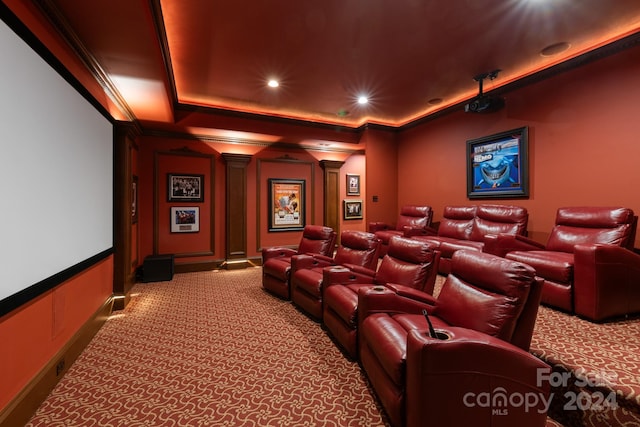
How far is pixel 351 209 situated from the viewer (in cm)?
706

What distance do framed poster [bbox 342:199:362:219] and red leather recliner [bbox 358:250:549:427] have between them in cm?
482

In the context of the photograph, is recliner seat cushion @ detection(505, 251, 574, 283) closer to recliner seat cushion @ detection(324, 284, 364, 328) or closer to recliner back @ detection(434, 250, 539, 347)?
recliner back @ detection(434, 250, 539, 347)

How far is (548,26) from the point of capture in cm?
323

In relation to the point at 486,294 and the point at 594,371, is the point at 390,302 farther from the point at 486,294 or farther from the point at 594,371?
the point at 594,371

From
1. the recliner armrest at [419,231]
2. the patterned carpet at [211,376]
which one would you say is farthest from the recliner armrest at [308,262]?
the recliner armrest at [419,231]

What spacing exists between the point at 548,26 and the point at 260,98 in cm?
417

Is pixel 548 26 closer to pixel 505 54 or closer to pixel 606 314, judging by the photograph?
pixel 505 54

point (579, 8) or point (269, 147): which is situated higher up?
point (579, 8)

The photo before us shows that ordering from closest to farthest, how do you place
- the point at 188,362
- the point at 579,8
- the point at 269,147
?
the point at 188,362, the point at 579,8, the point at 269,147

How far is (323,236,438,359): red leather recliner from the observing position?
2453 millimetres

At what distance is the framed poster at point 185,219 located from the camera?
17.9ft

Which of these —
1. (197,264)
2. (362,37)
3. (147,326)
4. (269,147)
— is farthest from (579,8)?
(197,264)

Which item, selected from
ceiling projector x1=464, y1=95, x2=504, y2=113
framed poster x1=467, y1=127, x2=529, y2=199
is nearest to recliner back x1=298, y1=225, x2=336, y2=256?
framed poster x1=467, y1=127, x2=529, y2=199

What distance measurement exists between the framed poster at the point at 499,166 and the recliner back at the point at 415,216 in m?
0.88
